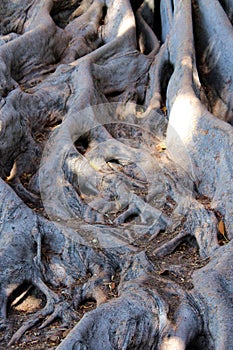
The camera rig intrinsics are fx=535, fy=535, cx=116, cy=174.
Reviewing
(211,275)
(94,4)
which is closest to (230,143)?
Answer: (211,275)

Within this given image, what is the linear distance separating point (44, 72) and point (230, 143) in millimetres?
3110

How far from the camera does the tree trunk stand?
12.0ft

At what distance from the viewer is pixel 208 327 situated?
141 inches

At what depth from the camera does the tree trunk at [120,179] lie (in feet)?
12.0

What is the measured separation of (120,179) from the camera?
5.16m

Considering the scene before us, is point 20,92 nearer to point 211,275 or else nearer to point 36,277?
point 36,277

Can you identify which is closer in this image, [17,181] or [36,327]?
[36,327]

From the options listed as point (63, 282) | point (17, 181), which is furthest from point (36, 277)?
point (17, 181)

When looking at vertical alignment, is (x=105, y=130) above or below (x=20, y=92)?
below

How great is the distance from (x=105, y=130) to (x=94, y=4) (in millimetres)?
3137

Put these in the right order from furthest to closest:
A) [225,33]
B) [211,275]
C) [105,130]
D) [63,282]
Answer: [225,33] → [105,130] → [63,282] → [211,275]

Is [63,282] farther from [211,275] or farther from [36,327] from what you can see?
[211,275]

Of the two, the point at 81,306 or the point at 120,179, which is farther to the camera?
the point at 120,179

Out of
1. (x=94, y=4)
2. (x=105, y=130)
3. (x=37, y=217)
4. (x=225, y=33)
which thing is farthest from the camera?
(x=94, y=4)
